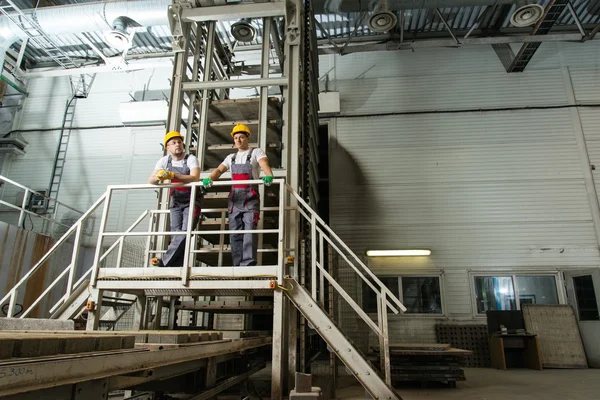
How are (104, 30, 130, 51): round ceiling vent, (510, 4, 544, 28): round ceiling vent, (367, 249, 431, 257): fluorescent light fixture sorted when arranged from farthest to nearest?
(367, 249, 431, 257): fluorescent light fixture, (104, 30, 130, 51): round ceiling vent, (510, 4, 544, 28): round ceiling vent

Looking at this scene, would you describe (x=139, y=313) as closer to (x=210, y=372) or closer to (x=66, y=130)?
(x=210, y=372)

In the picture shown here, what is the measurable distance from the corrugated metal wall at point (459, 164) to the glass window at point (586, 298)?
0.47 metres

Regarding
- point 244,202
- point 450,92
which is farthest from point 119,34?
point 450,92

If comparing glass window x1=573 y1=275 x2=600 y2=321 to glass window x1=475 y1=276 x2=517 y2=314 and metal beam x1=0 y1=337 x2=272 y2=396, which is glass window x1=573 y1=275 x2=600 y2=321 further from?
metal beam x1=0 y1=337 x2=272 y2=396

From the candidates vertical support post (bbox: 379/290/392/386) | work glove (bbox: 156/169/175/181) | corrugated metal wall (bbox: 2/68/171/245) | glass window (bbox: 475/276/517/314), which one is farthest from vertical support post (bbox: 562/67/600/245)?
corrugated metal wall (bbox: 2/68/171/245)

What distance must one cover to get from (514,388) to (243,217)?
5.62 m

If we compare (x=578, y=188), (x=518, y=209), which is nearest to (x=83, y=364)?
(x=518, y=209)

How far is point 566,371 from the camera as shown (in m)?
9.09

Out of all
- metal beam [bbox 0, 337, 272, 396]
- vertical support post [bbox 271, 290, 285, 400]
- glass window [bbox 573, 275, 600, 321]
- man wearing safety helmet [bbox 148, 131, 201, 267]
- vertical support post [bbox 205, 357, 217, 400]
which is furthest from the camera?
glass window [bbox 573, 275, 600, 321]

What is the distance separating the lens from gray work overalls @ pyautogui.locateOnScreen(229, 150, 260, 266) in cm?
518

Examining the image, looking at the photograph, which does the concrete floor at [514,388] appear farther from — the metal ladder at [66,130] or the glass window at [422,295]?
the metal ladder at [66,130]

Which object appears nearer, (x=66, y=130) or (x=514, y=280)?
(x=514, y=280)

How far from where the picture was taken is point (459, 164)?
474 inches

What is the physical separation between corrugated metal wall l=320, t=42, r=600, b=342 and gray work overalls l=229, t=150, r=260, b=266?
649 cm
